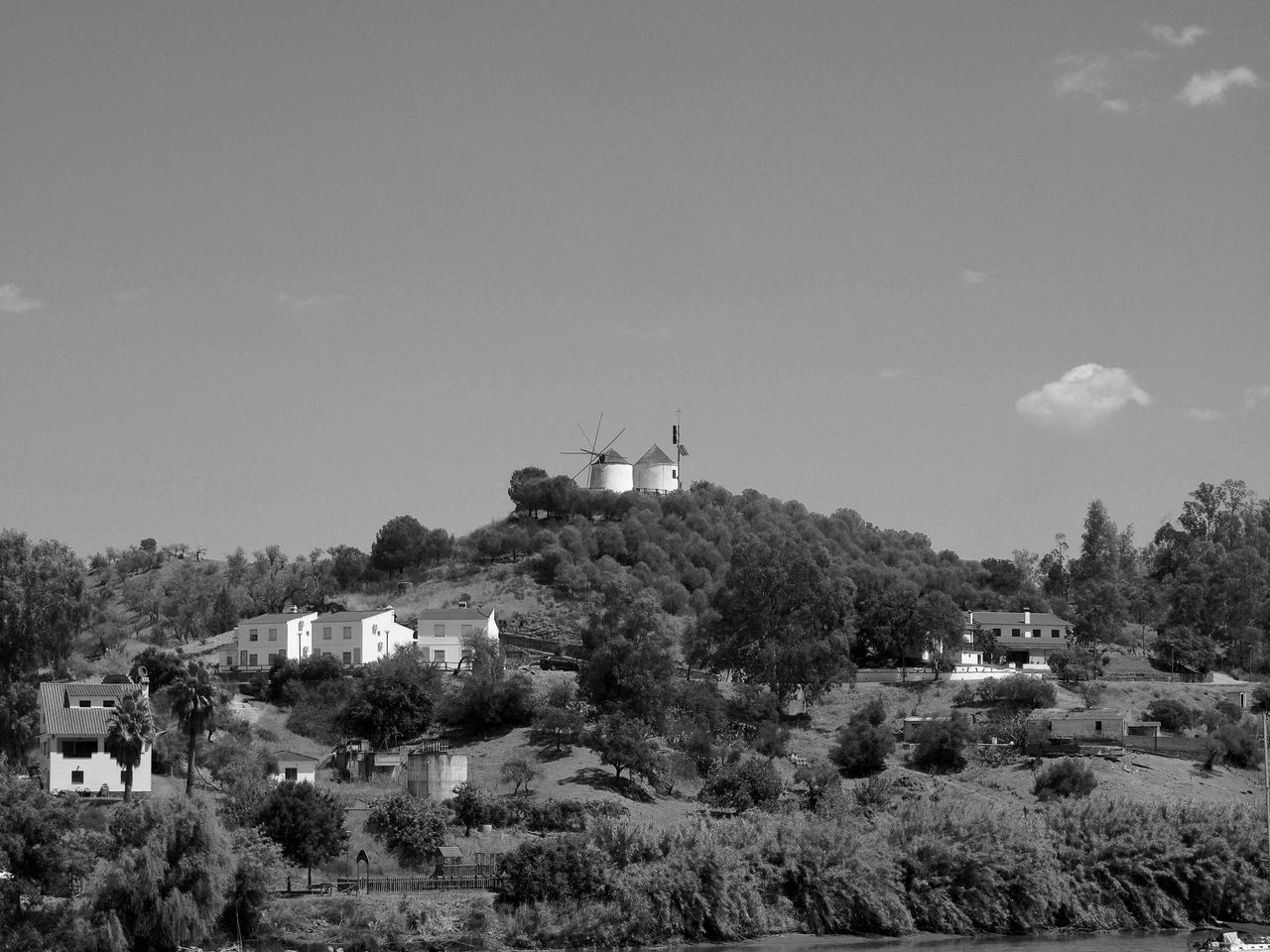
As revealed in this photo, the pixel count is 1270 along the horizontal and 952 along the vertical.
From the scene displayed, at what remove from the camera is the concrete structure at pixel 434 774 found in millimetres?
61344

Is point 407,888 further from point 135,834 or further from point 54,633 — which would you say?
point 54,633

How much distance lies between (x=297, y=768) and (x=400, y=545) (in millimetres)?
46778

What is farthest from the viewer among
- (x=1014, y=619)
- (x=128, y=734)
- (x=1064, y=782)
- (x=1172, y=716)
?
(x=1014, y=619)

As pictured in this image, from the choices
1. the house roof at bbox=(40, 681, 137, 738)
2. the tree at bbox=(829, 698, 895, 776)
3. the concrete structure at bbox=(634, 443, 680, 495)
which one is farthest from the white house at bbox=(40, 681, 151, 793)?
the concrete structure at bbox=(634, 443, 680, 495)

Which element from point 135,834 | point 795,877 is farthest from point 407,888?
point 795,877

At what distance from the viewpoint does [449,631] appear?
3401 inches

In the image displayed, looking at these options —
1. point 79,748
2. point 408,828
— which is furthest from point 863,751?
point 79,748

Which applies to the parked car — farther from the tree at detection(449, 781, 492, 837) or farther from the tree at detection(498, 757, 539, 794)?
the tree at detection(449, 781, 492, 837)

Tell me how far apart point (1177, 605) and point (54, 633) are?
62607mm

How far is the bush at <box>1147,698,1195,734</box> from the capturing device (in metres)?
74.4

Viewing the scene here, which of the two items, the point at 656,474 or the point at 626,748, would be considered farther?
the point at 656,474

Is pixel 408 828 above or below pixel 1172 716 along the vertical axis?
below

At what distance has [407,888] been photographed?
51375 millimetres

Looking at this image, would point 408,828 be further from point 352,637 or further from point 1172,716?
point 1172,716
